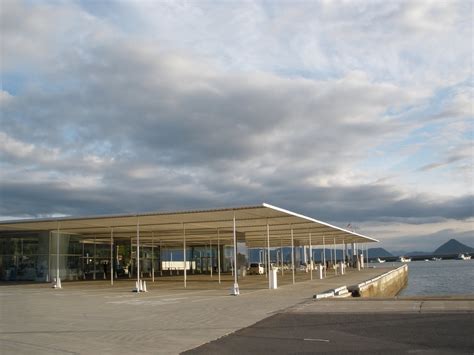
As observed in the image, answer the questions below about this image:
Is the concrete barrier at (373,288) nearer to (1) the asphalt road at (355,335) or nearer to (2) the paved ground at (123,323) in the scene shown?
(2) the paved ground at (123,323)

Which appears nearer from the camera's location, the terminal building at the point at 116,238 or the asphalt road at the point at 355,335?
the asphalt road at the point at 355,335

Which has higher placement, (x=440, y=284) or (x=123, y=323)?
(x=123, y=323)

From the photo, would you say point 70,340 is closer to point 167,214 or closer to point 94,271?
point 167,214

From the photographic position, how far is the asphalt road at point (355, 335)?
30.6 feet

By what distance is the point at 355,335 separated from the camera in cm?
1074

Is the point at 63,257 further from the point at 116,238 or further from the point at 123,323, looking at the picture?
the point at 123,323

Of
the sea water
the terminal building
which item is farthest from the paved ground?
the sea water

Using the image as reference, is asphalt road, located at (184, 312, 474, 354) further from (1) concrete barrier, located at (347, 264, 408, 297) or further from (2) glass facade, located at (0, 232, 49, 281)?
(2) glass facade, located at (0, 232, 49, 281)

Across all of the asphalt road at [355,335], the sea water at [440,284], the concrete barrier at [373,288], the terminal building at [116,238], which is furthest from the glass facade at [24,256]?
the asphalt road at [355,335]

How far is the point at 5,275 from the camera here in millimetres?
39375

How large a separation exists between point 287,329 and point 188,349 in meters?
2.94

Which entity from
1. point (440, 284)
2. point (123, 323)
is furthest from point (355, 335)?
point (440, 284)

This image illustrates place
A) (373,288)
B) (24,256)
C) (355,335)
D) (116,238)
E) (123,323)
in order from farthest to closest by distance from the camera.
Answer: (116,238)
(24,256)
(373,288)
(123,323)
(355,335)

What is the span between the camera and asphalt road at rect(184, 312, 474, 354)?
931 centimetres
